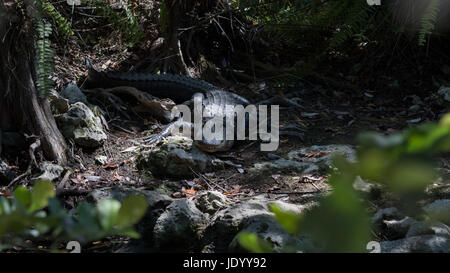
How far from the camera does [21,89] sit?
3.12 metres

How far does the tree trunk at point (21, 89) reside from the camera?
2965mm

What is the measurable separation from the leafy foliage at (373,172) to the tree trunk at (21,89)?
295 cm

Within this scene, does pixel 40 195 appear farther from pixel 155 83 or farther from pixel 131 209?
pixel 155 83

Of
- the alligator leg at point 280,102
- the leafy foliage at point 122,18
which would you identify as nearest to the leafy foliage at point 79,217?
the leafy foliage at point 122,18

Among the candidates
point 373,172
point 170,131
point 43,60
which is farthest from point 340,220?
point 170,131

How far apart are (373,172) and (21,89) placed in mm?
3161

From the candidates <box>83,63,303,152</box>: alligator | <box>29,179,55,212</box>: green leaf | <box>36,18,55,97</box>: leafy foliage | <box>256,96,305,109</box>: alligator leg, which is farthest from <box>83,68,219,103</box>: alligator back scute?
<box>29,179,55,212</box>: green leaf

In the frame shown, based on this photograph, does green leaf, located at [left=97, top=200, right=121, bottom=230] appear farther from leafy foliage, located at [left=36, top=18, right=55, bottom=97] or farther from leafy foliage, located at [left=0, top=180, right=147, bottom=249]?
leafy foliage, located at [left=36, top=18, right=55, bottom=97]

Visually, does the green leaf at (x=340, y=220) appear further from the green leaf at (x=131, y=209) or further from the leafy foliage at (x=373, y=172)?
the green leaf at (x=131, y=209)

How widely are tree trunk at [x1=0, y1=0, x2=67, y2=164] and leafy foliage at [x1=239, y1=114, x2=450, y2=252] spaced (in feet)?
9.68
